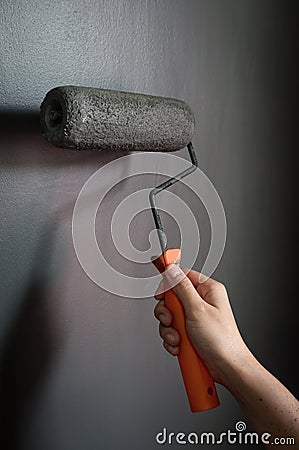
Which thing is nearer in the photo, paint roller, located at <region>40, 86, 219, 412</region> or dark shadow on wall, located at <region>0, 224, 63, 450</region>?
paint roller, located at <region>40, 86, 219, 412</region>

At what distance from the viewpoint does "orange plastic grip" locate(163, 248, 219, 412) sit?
0.72 meters

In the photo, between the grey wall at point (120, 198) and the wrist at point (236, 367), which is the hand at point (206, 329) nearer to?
the wrist at point (236, 367)

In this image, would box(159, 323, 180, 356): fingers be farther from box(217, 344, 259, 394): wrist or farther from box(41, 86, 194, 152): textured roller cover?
box(41, 86, 194, 152): textured roller cover

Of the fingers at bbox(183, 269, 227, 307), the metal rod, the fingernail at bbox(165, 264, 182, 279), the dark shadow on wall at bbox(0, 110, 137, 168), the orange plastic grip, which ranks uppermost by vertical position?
the dark shadow on wall at bbox(0, 110, 137, 168)

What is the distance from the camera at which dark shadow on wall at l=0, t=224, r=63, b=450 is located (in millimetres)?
726

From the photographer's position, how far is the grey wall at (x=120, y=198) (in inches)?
27.6

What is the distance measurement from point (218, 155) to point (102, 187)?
0.25 metres

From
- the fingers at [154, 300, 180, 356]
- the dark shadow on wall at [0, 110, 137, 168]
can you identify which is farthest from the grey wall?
the fingers at [154, 300, 180, 356]

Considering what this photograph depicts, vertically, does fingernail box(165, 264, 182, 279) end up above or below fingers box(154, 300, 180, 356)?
above

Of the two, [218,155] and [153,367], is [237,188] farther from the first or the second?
[153,367]

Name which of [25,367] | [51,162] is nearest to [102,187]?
[51,162]

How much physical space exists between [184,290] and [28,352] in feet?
0.68

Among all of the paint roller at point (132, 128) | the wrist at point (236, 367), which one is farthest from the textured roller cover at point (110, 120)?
the wrist at point (236, 367)

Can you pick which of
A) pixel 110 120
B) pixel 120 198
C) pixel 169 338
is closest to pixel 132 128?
pixel 110 120
